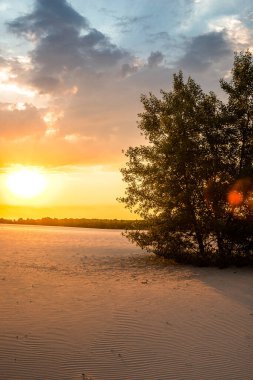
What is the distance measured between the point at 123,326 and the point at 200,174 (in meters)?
13.1

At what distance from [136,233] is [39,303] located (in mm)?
11351

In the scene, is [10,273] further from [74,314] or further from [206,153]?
[206,153]

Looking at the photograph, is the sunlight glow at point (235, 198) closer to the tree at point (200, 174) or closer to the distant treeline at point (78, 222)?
the tree at point (200, 174)

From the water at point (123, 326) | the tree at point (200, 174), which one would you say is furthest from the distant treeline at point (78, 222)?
the water at point (123, 326)

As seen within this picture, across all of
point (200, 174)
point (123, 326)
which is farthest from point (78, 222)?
point (123, 326)

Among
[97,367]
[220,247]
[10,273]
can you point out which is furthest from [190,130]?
[97,367]

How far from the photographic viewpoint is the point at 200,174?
2328cm

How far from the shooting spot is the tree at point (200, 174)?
74.8 ft

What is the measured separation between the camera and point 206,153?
2342 cm

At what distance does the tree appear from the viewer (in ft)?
74.8

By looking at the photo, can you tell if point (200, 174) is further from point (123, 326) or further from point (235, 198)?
point (123, 326)

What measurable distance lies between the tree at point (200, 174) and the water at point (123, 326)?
2.72 metres

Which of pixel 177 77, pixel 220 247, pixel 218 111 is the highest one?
pixel 177 77

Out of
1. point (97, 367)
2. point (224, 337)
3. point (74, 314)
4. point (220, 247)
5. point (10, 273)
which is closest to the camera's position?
point (97, 367)
